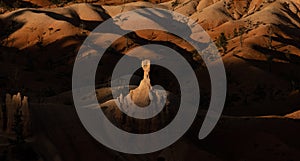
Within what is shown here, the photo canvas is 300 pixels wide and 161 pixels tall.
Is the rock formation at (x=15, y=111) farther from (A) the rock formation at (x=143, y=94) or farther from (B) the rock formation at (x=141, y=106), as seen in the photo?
(A) the rock formation at (x=143, y=94)

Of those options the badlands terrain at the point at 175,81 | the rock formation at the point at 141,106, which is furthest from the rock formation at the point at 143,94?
the badlands terrain at the point at 175,81

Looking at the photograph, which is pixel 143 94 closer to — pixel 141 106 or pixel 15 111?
pixel 141 106

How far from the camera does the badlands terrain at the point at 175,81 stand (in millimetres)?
52844

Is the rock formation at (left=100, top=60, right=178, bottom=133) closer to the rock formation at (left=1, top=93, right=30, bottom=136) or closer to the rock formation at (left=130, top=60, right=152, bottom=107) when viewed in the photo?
the rock formation at (left=130, top=60, right=152, bottom=107)

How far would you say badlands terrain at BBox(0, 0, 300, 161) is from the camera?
5284 cm

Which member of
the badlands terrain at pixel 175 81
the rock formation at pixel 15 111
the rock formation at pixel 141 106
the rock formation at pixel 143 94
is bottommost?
the badlands terrain at pixel 175 81

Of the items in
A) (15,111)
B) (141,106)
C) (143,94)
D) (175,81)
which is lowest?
(175,81)

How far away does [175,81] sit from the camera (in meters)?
113

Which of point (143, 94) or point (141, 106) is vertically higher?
point (143, 94)

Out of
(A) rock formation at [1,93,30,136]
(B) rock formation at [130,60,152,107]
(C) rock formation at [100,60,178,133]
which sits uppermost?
(A) rock formation at [1,93,30,136]

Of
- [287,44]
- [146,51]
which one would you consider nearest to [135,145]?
[146,51]

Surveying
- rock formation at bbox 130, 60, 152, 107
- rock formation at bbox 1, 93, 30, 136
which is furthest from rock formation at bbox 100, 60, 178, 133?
rock formation at bbox 1, 93, 30, 136

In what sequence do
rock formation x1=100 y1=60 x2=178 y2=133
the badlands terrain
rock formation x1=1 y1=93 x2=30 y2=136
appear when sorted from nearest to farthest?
rock formation x1=1 y1=93 x2=30 y2=136 → the badlands terrain → rock formation x1=100 y1=60 x2=178 y2=133

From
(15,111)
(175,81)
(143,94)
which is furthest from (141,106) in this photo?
(175,81)
